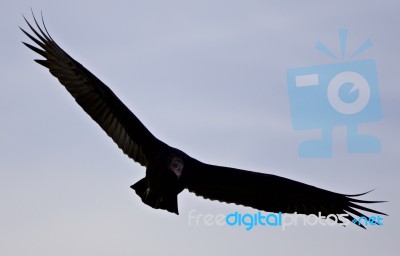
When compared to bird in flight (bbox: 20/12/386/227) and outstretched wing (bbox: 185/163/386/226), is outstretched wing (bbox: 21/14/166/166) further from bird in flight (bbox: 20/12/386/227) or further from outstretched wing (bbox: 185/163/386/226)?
outstretched wing (bbox: 185/163/386/226)

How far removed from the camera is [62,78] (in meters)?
8.78

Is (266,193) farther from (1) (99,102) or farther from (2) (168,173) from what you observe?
(1) (99,102)

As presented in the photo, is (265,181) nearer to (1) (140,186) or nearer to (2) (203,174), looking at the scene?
(2) (203,174)

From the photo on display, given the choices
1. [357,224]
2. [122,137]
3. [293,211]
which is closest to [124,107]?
[122,137]

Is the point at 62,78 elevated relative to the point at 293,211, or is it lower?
elevated

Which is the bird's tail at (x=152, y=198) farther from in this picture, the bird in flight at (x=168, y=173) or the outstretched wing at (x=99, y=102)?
the outstretched wing at (x=99, y=102)

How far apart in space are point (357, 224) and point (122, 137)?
3366 millimetres

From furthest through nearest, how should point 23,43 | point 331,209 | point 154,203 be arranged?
point 331,209 → point 23,43 → point 154,203

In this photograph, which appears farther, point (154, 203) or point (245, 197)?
point (245, 197)

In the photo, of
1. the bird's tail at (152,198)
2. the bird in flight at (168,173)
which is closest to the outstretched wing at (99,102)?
the bird in flight at (168,173)

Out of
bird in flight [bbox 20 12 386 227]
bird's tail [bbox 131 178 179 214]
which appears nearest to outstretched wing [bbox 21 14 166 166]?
bird in flight [bbox 20 12 386 227]

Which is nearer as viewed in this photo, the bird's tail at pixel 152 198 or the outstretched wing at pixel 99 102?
the bird's tail at pixel 152 198

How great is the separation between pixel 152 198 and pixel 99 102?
1680 millimetres

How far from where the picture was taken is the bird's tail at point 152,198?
26.3 ft
